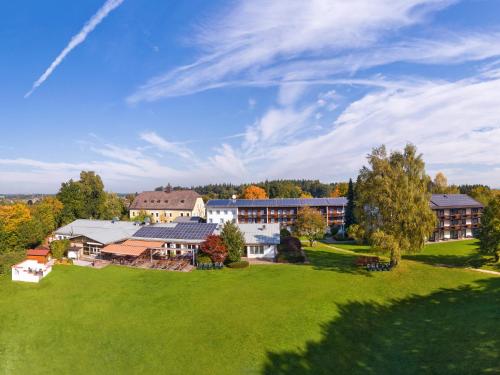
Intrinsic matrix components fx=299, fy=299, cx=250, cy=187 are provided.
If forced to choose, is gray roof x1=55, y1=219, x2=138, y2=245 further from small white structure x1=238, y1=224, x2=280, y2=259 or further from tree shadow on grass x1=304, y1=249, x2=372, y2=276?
tree shadow on grass x1=304, y1=249, x2=372, y2=276

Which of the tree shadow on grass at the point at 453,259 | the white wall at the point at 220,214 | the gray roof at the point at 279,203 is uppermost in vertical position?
the gray roof at the point at 279,203

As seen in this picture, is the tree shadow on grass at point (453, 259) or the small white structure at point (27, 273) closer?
the small white structure at point (27, 273)

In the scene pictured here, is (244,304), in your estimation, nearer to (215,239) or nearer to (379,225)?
(215,239)

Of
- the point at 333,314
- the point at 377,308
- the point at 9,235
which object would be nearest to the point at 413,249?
the point at 377,308

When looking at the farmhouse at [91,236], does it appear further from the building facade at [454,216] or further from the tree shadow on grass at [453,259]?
the building facade at [454,216]

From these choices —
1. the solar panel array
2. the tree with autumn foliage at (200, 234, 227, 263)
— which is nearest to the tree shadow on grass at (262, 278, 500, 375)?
the tree with autumn foliage at (200, 234, 227, 263)

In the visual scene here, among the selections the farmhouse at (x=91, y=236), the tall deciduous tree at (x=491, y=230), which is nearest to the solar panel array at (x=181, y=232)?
the farmhouse at (x=91, y=236)
